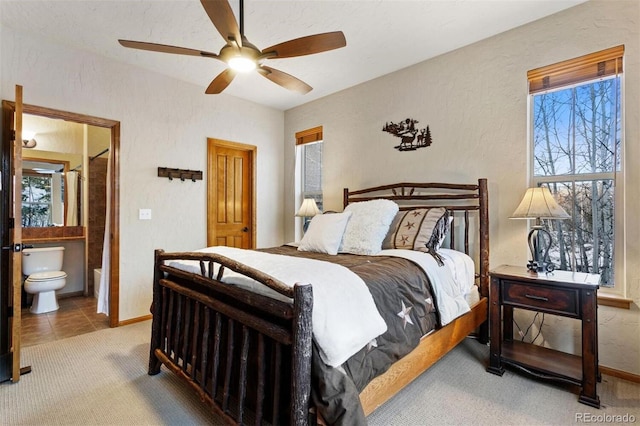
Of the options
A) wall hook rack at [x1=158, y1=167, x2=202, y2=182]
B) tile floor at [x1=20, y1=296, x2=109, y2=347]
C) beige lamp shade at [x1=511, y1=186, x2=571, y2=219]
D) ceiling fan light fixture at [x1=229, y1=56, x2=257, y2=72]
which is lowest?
tile floor at [x1=20, y1=296, x2=109, y2=347]

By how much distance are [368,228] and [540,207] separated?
128 cm

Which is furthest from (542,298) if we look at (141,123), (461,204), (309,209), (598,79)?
(141,123)

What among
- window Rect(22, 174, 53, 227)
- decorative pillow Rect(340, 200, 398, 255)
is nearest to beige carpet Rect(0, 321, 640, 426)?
decorative pillow Rect(340, 200, 398, 255)

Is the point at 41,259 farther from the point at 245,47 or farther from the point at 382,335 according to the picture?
the point at 382,335

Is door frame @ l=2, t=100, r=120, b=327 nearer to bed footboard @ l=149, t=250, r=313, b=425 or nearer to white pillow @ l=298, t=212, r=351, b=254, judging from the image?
bed footboard @ l=149, t=250, r=313, b=425

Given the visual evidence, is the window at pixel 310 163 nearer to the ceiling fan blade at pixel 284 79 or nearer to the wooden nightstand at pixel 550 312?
the ceiling fan blade at pixel 284 79

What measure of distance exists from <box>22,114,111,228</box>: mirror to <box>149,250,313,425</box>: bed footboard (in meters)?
3.25

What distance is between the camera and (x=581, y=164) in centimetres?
246

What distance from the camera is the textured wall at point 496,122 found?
7.22ft

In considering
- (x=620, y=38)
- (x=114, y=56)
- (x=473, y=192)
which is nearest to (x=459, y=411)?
(x=473, y=192)

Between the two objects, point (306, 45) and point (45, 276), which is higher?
point (306, 45)

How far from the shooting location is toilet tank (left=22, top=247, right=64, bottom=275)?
385 cm

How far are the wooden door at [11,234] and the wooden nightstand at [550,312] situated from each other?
11.1 feet

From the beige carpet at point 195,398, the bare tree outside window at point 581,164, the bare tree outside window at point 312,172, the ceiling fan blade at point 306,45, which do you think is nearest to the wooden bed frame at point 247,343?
the beige carpet at point 195,398
